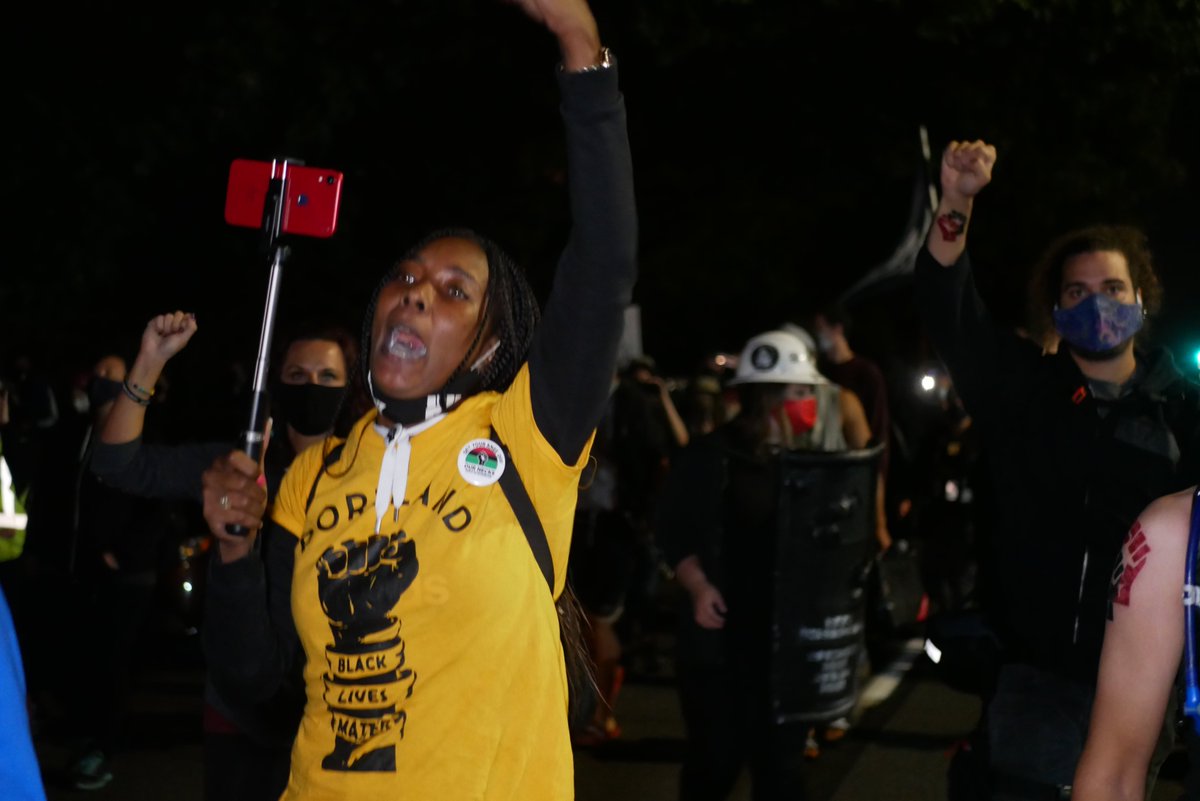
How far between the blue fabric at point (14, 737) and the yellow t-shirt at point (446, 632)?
2.75 feet

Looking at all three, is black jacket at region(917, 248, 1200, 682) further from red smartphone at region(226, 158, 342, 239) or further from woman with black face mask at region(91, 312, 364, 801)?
red smartphone at region(226, 158, 342, 239)

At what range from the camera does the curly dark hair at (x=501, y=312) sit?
2.96 m

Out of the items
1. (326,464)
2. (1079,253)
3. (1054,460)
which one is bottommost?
(326,464)

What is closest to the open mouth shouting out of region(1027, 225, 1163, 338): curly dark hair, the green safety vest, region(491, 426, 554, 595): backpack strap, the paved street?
region(491, 426, 554, 595): backpack strap

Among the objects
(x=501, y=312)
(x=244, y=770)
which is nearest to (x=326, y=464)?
(x=501, y=312)

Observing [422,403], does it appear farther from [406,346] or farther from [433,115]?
[433,115]

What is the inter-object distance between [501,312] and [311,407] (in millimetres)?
1976

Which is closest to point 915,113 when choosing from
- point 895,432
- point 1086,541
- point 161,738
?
point 895,432

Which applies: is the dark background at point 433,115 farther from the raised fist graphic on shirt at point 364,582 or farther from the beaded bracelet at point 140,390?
the raised fist graphic on shirt at point 364,582

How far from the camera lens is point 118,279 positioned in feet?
54.2

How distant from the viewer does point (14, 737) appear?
1.88 meters

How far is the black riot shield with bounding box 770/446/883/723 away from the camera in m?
5.44

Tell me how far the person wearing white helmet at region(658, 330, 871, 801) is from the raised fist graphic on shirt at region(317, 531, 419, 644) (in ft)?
9.47

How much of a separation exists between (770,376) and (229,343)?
10824mm
